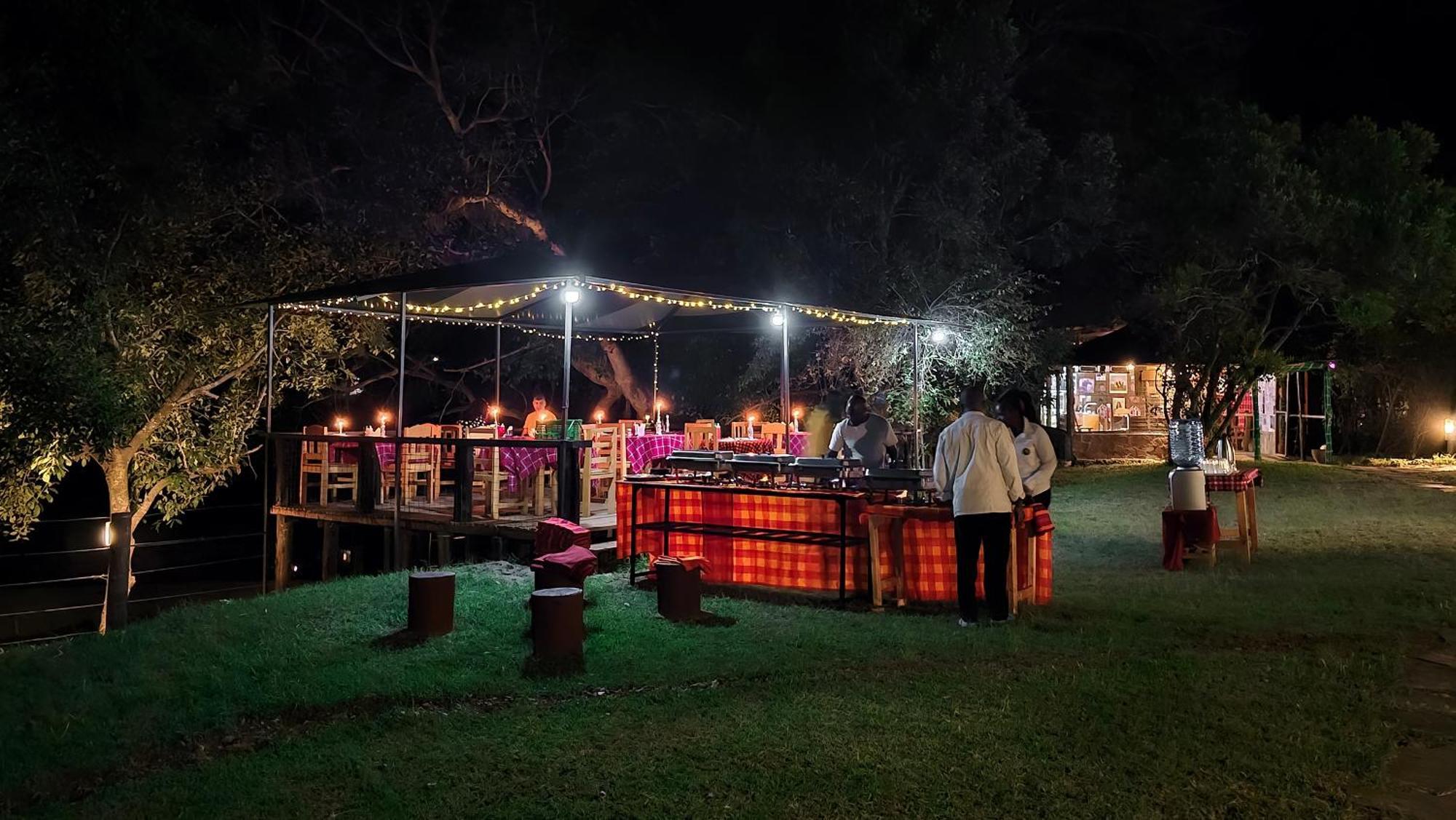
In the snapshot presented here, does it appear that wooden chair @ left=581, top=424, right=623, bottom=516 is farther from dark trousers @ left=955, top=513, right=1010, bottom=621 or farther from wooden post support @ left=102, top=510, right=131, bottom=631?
dark trousers @ left=955, top=513, right=1010, bottom=621

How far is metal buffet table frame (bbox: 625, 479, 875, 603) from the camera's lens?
281 inches

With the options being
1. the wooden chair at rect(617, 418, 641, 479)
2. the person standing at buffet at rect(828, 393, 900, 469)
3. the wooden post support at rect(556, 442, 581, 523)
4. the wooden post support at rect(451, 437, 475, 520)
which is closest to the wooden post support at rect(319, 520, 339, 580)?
the wooden post support at rect(451, 437, 475, 520)

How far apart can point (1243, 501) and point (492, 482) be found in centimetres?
686

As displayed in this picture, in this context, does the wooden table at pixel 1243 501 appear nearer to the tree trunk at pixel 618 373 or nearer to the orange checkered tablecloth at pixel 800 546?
the orange checkered tablecloth at pixel 800 546

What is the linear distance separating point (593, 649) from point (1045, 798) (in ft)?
9.88

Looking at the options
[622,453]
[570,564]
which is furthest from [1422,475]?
[570,564]

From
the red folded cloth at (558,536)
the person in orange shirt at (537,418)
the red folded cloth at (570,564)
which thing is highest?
the person in orange shirt at (537,418)

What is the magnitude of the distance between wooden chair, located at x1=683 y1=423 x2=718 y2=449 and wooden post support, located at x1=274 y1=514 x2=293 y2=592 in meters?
4.74

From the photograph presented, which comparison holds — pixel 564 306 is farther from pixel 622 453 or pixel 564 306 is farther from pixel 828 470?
pixel 828 470

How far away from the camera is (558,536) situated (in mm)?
7895

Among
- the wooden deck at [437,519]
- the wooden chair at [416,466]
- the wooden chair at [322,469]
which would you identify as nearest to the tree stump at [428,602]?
the wooden deck at [437,519]

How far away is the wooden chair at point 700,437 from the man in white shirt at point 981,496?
21.0ft

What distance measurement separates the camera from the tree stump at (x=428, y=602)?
21.4ft

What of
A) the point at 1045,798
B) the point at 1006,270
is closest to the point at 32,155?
the point at 1045,798
